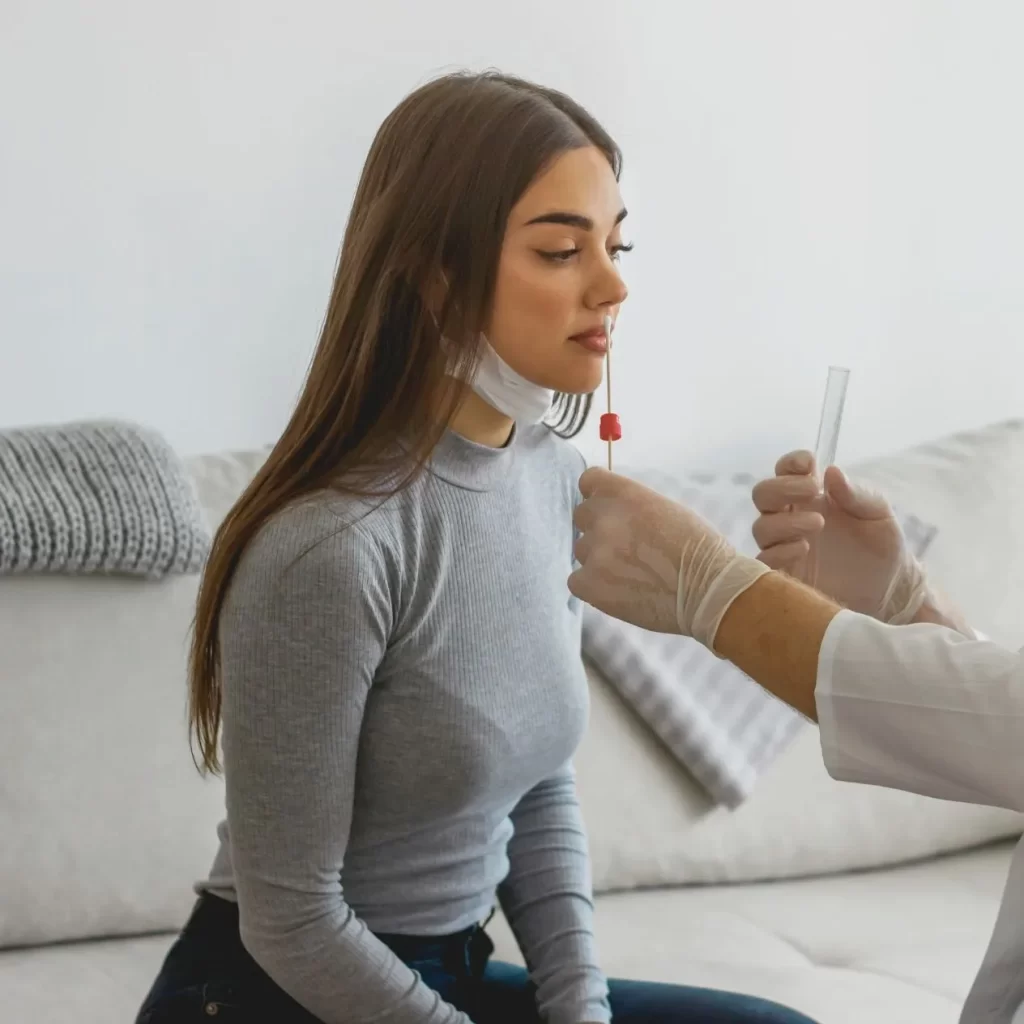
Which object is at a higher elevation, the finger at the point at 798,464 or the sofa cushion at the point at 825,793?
the finger at the point at 798,464

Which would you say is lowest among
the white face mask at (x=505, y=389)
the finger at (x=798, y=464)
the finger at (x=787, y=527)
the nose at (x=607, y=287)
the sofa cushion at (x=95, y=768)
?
the sofa cushion at (x=95, y=768)

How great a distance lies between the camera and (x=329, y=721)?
918 millimetres

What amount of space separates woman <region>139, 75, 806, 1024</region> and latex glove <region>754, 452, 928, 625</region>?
0.63 feet

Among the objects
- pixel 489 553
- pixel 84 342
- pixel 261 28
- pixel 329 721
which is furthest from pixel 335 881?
pixel 261 28

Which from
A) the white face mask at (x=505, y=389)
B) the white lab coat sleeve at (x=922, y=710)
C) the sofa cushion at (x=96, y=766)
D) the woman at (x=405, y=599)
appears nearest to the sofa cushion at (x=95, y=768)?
the sofa cushion at (x=96, y=766)

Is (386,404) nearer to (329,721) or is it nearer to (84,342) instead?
(329,721)

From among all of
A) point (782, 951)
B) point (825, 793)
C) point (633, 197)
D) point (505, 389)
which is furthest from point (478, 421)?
point (633, 197)

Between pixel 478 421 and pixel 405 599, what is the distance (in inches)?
6.7

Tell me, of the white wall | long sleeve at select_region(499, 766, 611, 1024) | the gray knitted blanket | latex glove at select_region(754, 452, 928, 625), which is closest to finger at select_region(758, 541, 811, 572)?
latex glove at select_region(754, 452, 928, 625)

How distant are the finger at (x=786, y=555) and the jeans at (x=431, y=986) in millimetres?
368

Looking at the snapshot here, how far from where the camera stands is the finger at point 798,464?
1074 mm

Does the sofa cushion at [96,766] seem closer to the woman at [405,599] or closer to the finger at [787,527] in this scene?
the woman at [405,599]

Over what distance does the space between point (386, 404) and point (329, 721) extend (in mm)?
242

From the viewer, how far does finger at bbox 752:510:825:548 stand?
1052 mm
